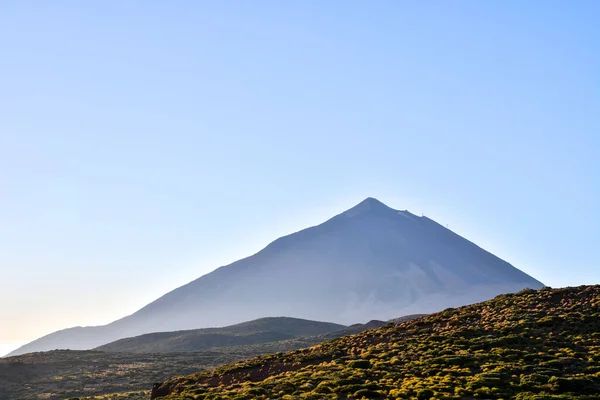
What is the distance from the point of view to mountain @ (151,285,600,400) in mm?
37594

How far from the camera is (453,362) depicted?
4428 centimetres

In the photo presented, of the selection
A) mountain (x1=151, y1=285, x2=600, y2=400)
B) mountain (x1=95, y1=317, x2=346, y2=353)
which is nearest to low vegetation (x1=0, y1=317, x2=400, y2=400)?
mountain (x1=151, y1=285, x2=600, y2=400)

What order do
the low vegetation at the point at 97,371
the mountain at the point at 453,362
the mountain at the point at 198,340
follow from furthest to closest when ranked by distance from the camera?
the mountain at the point at 198,340
the low vegetation at the point at 97,371
the mountain at the point at 453,362

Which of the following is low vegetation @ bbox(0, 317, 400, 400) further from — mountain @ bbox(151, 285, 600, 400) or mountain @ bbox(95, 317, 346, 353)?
mountain @ bbox(95, 317, 346, 353)

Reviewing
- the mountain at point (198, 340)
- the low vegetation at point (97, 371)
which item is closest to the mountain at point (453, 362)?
the low vegetation at point (97, 371)

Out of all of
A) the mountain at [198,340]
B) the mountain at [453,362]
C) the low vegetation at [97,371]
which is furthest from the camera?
the mountain at [198,340]

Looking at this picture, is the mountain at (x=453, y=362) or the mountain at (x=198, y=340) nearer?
the mountain at (x=453, y=362)

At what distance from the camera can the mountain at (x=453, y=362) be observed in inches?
1480

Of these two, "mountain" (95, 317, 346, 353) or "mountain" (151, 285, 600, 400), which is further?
"mountain" (95, 317, 346, 353)

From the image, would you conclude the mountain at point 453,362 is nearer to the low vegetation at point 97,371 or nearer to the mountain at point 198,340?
Answer: the low vegetation at point 97,371

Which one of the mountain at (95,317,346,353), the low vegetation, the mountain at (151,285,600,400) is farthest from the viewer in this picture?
the mountain at (95,317,346,353)

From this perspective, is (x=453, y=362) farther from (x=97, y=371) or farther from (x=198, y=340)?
(x=198, y=340)

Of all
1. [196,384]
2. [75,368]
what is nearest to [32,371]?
[75,368]

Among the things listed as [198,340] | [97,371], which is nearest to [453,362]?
[97,371]
